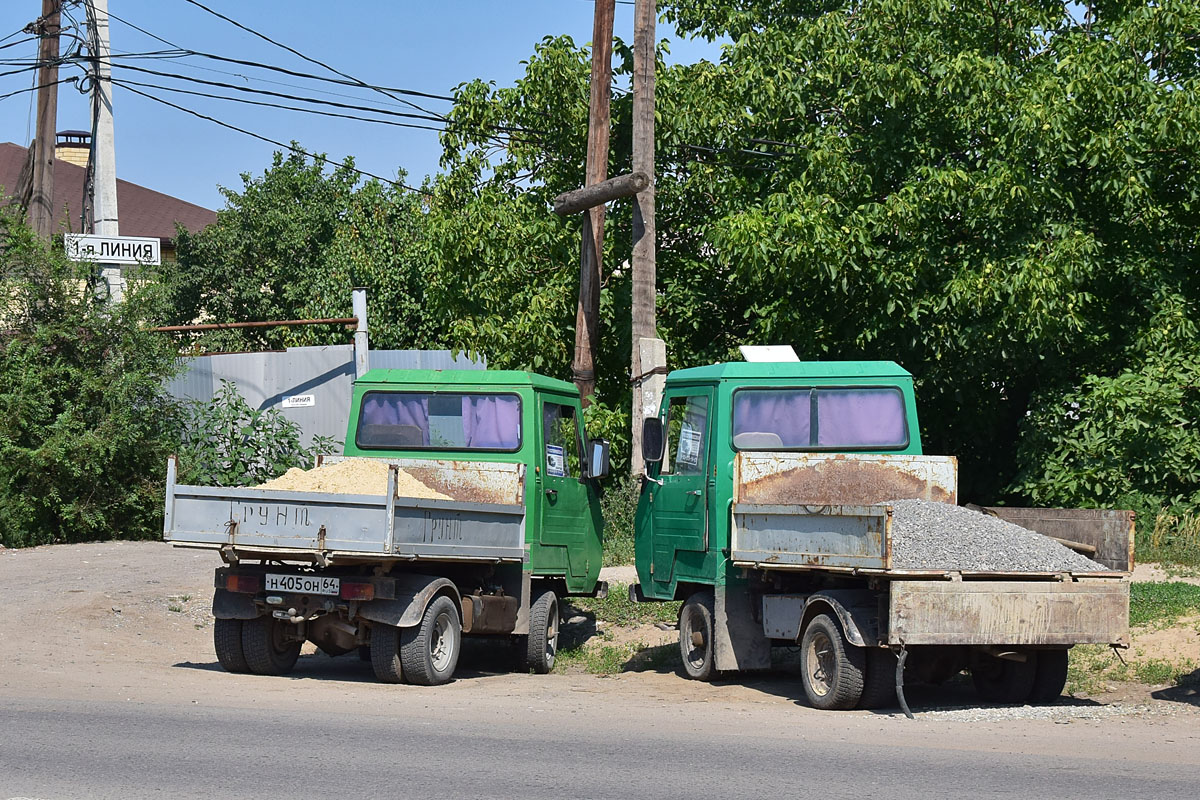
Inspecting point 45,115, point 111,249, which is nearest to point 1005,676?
point 111,249

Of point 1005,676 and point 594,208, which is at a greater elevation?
point 594,208

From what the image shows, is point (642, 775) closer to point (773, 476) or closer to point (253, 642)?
point (773, 476)

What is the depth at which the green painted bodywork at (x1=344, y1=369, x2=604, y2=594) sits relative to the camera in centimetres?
1113

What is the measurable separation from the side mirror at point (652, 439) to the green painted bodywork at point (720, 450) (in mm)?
274

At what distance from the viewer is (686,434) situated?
11094 mm

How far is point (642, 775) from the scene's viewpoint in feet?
21.4

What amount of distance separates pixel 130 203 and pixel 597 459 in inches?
1430

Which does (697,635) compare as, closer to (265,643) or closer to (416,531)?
(416,531)

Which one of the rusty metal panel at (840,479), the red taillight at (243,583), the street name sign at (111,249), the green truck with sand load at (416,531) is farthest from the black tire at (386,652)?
the street name sign at (111,249)

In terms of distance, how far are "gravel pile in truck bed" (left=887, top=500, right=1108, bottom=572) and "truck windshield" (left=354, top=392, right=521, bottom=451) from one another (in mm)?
3686

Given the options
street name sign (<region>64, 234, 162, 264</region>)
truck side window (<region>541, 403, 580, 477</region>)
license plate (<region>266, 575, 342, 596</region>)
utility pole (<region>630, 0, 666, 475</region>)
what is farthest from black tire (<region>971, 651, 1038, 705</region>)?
street name sign (<region>64, 234, 162, 264</region>)

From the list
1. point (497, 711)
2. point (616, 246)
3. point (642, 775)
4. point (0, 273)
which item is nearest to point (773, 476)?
point (497, 711)

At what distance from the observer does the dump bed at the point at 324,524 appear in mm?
9062

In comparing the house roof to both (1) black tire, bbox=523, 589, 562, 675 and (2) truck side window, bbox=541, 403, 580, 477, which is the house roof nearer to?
(2) truck side window, bbox=541, 403, 580, 477
